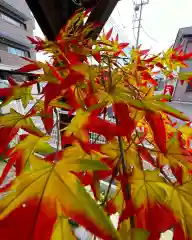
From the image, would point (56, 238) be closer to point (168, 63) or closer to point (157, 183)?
point (157, 183)

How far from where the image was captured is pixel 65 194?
122 mm

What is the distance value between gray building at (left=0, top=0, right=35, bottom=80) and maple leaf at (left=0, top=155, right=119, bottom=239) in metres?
7.65

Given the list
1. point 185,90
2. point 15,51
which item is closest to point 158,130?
point 185,90

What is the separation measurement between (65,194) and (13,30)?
9.49m

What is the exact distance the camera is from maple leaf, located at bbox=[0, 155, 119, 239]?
0.35 ft

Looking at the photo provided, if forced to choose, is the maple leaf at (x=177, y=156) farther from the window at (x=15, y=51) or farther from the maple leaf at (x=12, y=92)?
the window at (x=15, y=51)

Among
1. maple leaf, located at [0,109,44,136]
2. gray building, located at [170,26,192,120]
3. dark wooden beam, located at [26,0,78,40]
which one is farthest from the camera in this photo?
gray building, located at [170,26,192,120]

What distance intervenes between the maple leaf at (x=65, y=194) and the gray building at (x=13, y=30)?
25.1 feet

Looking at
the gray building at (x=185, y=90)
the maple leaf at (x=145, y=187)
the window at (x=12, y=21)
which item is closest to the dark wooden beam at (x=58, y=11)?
the maple leaf at (x=145, y=187)

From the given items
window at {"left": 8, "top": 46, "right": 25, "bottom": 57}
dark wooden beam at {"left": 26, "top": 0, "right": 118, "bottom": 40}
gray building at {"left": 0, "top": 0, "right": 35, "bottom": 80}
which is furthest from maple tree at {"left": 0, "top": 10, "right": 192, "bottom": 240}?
window at {"left": 8, "top": 46, "right": 25, "bottom": 57}

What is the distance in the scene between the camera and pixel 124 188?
20cm

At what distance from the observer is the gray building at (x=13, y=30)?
6884mm

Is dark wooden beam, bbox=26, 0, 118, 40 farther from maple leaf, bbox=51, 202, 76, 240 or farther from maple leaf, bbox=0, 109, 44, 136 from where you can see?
maple leaf, bbox=51, 202, 76, 240

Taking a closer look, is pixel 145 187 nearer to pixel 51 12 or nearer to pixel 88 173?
pixel 88 173
